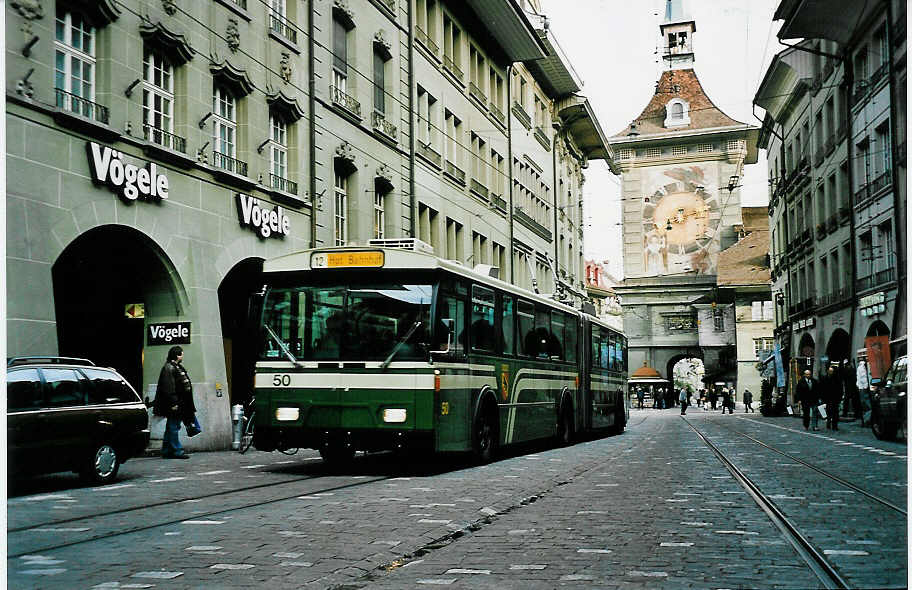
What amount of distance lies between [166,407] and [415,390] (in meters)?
5.12

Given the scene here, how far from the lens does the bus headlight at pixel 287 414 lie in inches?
555

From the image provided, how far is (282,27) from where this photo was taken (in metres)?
23.7

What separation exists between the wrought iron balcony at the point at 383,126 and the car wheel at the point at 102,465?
16882mm

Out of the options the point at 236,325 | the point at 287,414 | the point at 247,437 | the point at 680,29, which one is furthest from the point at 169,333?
the point at 680,29

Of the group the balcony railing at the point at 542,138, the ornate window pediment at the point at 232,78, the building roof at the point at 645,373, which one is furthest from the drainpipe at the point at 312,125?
the building roof at the point at 645,373

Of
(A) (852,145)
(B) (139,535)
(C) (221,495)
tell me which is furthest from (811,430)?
(B) (139,535)

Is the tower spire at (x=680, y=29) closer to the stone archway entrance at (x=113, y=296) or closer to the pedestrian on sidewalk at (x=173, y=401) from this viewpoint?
the pedestrian on sidewalk at (x=173, y=401)

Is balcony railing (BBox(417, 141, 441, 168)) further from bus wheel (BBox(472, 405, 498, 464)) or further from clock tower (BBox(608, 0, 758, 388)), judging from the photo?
clock tower (BBox(608, 0, 758, 388))

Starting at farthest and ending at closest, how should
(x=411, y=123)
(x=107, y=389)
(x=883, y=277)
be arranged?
(x=411, y=123) < (x=883, y=277) < (x=107, y=389)

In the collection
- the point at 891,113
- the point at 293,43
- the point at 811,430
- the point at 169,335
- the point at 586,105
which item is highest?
the point at 586,105

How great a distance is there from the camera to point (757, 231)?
89188 millimetres

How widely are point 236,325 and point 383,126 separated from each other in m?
8.11

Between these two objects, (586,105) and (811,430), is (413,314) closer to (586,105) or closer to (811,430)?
(811,430)

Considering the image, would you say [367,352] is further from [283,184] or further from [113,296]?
[283,184]
